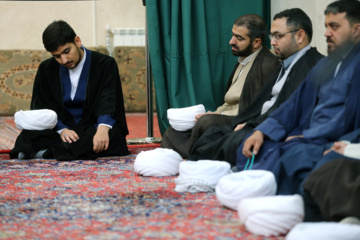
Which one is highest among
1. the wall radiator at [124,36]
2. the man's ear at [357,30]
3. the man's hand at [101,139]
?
the man's ear at [357,30]

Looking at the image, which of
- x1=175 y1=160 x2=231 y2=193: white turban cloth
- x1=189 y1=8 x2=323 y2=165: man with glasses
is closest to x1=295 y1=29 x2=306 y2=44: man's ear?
x1=189 y1=8 x2=323 y2=165: man with glasses

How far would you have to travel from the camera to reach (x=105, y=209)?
8.27 feet

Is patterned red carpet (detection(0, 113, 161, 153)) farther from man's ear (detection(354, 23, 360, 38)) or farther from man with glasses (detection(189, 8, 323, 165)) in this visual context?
man's ear (detection(354, 23, 360, 38))

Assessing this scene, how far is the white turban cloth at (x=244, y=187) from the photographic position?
2324 mm

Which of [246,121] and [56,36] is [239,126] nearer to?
[246,121]

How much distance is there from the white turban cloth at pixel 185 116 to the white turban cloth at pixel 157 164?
74 cm

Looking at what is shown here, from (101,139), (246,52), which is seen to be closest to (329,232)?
(246,52)

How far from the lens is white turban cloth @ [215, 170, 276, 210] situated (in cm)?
232

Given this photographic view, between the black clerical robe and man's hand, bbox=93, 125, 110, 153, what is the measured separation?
4 cm

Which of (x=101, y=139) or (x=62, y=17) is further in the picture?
(x=62, y=17)

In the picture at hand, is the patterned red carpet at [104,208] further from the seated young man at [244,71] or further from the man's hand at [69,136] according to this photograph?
the seated young man at [244,71]

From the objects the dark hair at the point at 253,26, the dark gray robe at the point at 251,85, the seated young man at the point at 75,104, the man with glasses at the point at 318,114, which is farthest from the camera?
the seated young man at the point at 75,104

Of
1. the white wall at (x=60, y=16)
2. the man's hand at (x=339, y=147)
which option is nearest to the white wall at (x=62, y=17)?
the white wall at (x=60, y=16)

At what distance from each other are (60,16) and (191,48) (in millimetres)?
4028
